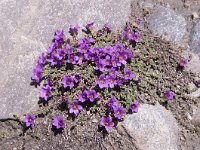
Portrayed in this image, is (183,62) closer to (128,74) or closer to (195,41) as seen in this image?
(195,41)

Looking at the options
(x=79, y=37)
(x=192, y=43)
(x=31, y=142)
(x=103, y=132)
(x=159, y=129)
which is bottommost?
(x=31, y=142)

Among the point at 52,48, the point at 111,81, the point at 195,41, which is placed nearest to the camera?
the point at 111,81

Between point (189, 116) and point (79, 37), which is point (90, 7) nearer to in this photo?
point (79, 37)

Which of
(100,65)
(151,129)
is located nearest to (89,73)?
(100,65)

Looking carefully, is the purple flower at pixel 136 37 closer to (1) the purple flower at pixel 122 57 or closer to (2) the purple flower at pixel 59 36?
(1) the purple flower at pixel 122 57

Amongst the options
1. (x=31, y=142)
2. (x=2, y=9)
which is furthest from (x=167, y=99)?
(x=2, y=9)

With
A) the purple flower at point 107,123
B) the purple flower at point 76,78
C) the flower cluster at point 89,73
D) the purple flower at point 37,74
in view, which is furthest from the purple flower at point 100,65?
the purple flower at point 37,74
